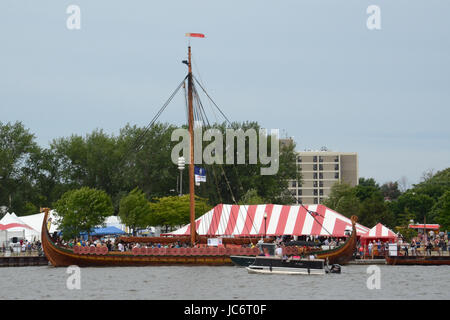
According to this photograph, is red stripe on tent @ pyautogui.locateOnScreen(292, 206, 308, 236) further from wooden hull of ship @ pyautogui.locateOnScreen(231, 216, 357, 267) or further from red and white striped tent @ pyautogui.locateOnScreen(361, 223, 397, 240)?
wooden hull of ship @ pyautogui.locateOnScreen(231, 216, 357, 267)

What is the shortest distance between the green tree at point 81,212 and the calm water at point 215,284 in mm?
18287

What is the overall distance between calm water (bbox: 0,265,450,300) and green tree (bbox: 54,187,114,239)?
60.0ft

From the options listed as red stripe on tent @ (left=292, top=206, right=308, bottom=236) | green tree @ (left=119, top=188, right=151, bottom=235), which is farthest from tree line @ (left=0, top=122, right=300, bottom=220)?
red stripe on tent @ (left=292, top=206, right=308, bottom=236)

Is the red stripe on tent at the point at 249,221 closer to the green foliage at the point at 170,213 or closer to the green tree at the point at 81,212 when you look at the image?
the green tree at the point at 81,212

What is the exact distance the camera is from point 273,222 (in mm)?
68500

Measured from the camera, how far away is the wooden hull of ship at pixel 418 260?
6272 centimetres

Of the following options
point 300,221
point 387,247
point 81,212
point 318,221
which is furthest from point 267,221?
point 81,212

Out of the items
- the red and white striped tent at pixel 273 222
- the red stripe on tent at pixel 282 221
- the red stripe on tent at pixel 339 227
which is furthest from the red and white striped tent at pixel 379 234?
the red stripe on tent at pixel 282 221

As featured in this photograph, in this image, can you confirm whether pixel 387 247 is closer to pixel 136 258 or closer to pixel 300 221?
pixel 300 221

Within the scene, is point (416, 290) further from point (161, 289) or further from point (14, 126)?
point (14, 126)

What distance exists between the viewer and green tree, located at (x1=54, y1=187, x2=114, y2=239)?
251 feet
